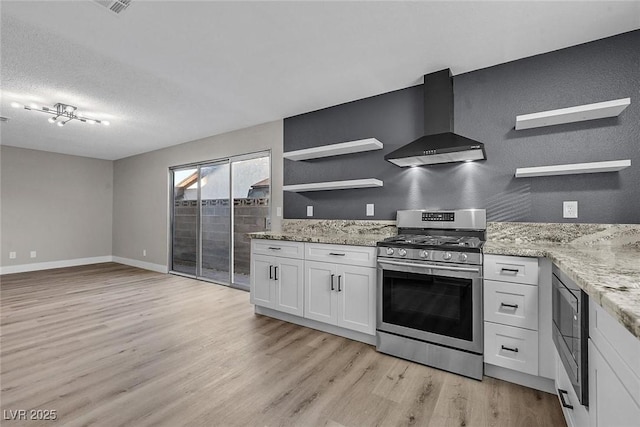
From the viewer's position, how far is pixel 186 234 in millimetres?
5512

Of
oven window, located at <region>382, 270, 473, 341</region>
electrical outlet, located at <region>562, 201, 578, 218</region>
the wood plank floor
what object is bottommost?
the wood plank floor

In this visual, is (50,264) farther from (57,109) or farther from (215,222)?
(57,109)

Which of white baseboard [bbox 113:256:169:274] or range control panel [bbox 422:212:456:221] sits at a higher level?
range control panel [bbox 422:212:456:221]

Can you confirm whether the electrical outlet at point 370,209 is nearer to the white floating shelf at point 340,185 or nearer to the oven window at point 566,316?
the white floating shelf at point 340,185

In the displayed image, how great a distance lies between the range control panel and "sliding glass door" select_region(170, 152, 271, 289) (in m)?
2.18

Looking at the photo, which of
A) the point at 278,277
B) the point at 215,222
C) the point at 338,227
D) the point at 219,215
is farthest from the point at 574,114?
the point at 215,222

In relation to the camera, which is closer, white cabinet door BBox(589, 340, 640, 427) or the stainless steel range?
white cabinet door BBox(589, 340, 640, 427)

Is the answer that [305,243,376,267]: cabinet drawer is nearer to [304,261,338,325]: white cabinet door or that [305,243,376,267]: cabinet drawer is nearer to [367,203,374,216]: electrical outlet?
[304,261,338,325]: white cabinet door

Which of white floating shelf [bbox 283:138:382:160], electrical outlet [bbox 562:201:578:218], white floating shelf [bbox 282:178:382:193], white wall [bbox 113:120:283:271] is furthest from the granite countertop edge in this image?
white wall [bbox 113:120:283:271]

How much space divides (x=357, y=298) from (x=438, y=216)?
1068mm

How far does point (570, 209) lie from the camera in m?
2.28

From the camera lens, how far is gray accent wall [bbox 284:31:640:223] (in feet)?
7.04

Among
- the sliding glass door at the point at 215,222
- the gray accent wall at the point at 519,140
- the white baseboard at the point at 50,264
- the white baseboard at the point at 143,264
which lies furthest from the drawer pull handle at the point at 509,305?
the white baseboard at the point at 50,264

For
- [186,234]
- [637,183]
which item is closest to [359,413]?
[637,183]
